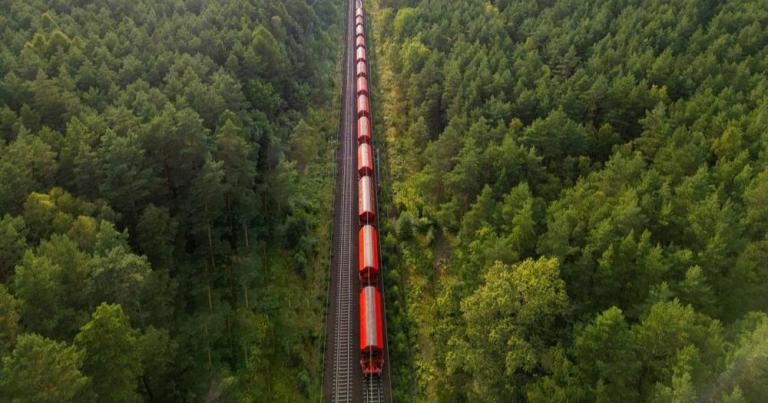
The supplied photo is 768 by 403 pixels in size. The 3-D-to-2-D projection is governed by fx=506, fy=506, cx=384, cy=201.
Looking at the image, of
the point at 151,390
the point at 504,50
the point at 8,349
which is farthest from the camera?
the point at 504,50

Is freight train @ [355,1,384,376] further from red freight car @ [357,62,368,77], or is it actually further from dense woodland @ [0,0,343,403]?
red freight car @ [357,62,368,77]

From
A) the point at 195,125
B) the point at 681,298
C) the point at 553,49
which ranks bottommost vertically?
the point at 681,298

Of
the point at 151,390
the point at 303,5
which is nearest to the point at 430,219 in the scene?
the point at 151,390

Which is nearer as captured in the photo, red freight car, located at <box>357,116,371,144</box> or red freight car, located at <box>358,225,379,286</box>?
red freight car, located at <box>358,225,379,286</box>

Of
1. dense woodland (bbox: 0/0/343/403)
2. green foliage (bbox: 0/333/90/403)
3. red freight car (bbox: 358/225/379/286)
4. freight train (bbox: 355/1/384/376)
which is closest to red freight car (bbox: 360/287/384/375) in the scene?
freight train (bbox: 355/1/384/376)

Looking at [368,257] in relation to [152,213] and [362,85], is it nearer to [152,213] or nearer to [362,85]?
[152,213]

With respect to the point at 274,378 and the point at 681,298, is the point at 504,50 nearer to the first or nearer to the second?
the point at 681,298
